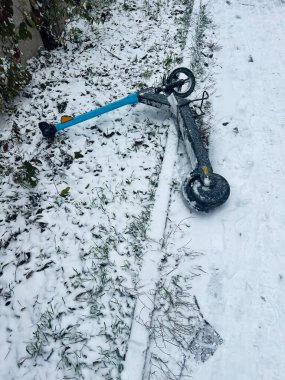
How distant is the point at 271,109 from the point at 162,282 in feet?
8.74

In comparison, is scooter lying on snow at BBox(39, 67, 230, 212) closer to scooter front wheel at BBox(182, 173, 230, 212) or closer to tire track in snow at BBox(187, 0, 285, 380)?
scooter front wheel at BBox(182, 173, 230, 212)

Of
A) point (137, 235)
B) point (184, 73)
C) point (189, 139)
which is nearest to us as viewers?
point (137, 235)

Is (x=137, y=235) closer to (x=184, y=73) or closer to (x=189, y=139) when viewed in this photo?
(x=189, y=139)

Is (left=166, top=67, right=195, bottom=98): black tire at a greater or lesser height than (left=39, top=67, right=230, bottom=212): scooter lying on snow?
greater


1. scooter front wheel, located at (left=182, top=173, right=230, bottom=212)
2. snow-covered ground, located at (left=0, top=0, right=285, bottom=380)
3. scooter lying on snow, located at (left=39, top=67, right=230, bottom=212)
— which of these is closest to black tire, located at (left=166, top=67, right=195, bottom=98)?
scooter lying on snow, located at (left=39, top=67, right=230, bottom=212)

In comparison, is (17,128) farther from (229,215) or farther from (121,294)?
(229,215)

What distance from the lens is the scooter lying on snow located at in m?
2.90

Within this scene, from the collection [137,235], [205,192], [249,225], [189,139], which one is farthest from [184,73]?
[137,235]

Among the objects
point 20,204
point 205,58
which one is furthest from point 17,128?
point 205,58

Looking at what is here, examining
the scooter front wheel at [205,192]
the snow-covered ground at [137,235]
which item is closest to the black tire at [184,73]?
the snow-covered ground at [137,235]

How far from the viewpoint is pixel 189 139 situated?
10.6 feet

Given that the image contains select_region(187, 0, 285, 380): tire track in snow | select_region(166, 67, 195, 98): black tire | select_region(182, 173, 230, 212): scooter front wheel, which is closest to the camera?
select_region(187, 0, 285, 380): tire track in snow

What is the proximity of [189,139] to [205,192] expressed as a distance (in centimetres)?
65

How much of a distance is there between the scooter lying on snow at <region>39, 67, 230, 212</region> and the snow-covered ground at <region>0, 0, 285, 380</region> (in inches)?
7.1
